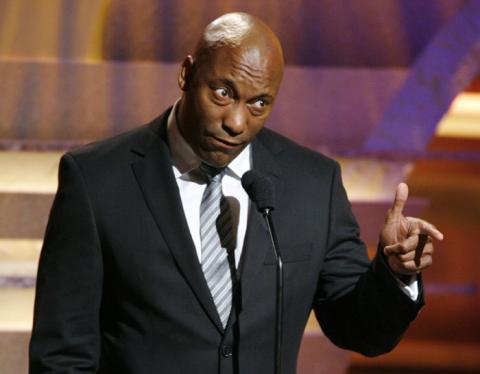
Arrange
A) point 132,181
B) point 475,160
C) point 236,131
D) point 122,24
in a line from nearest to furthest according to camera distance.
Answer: point 236,131, point 132,181, point 122,24, point 475,160

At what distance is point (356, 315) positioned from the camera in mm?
1736

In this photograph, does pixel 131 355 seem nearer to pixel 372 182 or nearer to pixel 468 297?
pixel 372 182

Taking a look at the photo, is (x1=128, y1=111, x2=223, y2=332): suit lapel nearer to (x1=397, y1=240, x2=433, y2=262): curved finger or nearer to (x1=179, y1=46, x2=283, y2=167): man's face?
(x1=179, y1=46, x2=283, y2=167): man's face

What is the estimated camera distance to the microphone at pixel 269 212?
1456mm

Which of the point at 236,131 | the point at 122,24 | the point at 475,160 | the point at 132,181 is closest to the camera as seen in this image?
the point at 236,131

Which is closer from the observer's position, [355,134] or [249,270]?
[249,270]

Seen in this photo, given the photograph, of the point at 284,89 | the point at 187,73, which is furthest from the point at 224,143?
the point at 284,89

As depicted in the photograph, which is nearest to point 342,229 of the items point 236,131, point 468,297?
point 236,131

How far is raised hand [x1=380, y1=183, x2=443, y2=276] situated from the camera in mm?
1551

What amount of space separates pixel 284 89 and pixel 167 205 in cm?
101

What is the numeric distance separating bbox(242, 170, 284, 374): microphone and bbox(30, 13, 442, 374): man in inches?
4.9

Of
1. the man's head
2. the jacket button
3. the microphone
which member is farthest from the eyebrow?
the jacket button

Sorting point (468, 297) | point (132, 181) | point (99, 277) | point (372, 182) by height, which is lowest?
point (468, 297)

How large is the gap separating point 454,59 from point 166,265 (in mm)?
1283
